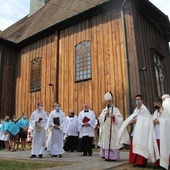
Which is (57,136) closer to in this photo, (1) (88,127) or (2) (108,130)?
(1) (88,127)

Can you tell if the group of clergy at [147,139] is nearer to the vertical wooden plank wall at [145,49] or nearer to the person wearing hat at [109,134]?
the person wearing hat at [109,134]

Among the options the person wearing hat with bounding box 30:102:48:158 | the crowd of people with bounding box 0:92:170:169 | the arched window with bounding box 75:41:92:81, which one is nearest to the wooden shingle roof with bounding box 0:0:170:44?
the arched window with bounding box 75:41:92:81

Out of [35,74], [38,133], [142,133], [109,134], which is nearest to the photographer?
[142,133]

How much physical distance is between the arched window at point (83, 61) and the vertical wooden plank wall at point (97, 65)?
25cm

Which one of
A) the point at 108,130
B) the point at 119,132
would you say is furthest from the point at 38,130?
the point at 119,132

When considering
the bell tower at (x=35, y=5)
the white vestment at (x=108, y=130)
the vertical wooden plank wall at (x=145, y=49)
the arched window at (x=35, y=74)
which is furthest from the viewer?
the bell tower at (x=35, y=5)

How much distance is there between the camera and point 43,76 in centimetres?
1538

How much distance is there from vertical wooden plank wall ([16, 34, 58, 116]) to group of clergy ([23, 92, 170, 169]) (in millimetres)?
5462

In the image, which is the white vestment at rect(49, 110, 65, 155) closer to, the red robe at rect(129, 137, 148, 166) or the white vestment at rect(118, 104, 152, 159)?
the red robe at rect(129, 137, 148, 166)

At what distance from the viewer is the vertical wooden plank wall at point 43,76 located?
48.3 ft

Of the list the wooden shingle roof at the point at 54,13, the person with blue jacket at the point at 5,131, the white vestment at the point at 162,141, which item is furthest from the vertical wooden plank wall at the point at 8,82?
the white vestment at the point at 162,141

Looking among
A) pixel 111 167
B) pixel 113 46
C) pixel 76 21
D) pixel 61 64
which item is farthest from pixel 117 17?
pixel 111 167

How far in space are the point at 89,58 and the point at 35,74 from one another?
4.64 m

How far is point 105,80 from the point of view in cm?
1213
